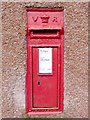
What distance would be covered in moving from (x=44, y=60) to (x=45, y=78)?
313 millimetres

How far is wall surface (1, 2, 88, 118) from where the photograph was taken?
5715 mm

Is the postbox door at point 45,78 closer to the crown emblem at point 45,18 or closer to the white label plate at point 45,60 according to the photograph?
the white label plate at point 45,60

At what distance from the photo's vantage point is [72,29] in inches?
227

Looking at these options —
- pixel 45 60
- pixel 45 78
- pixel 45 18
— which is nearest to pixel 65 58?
pixel 45 60

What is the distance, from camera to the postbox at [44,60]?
5723 millimetres

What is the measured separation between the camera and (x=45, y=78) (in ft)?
19.1

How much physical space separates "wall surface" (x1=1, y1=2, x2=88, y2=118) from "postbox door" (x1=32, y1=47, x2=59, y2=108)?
17cm

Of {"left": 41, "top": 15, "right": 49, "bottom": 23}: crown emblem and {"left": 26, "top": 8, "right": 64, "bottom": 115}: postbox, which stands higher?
{"left": 41, "top": 15, "right": 49, "bottom": 23}: crown emblem

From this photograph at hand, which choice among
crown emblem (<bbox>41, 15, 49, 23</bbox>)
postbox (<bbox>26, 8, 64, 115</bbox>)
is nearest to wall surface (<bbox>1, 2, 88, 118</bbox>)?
postbox (<bbox>26, 8, 64, 115</bbox>)

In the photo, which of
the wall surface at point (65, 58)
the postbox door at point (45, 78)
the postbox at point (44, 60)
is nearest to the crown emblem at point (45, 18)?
the postbox at point (44, 60)

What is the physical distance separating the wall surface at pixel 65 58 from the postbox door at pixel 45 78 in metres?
0.17

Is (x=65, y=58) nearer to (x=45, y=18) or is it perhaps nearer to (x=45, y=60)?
(x=45, y=60)

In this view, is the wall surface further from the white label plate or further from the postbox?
the white label plate

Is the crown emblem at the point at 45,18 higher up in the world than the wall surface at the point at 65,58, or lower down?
higher up
